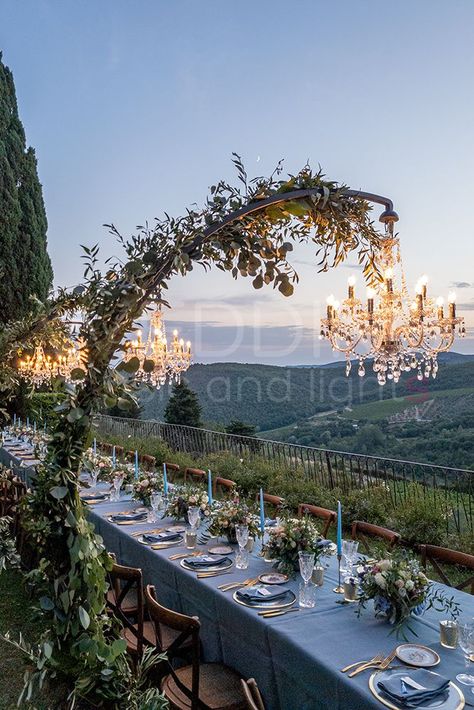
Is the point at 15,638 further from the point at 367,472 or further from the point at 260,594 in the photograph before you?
the point at 367,472

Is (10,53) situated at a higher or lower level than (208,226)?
higher

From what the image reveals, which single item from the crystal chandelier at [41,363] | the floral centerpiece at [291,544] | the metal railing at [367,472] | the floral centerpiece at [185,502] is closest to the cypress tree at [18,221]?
the crystal chandelier at [41,363]

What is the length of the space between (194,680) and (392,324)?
14.5 feet

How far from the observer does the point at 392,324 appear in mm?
5996

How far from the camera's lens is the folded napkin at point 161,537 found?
429 centimetres

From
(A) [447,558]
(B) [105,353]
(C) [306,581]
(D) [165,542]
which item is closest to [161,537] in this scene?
(D) [165,542]

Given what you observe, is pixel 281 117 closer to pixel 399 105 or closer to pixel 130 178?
pixel 399 105

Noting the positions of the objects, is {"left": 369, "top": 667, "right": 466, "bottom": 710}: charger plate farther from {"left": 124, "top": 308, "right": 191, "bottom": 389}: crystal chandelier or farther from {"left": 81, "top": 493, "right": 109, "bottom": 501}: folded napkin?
{"left": 124, "top": 308, "right": 191, "bottom": 389}: crystal chandelier

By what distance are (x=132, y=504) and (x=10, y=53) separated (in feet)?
41.3

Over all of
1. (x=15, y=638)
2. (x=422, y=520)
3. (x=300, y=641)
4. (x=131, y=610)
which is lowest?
(x=15, y=638)

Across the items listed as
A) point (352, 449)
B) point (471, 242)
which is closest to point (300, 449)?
point (352, 449)

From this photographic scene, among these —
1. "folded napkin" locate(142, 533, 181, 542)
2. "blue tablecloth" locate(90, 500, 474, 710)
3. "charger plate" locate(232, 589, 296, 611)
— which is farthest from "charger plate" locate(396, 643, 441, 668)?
"folded napkin" locate(142, 533, 181, 542)

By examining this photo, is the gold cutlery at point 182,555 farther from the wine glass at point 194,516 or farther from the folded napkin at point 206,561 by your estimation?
the wine glass at point 194,516

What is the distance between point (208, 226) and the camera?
193 cm
